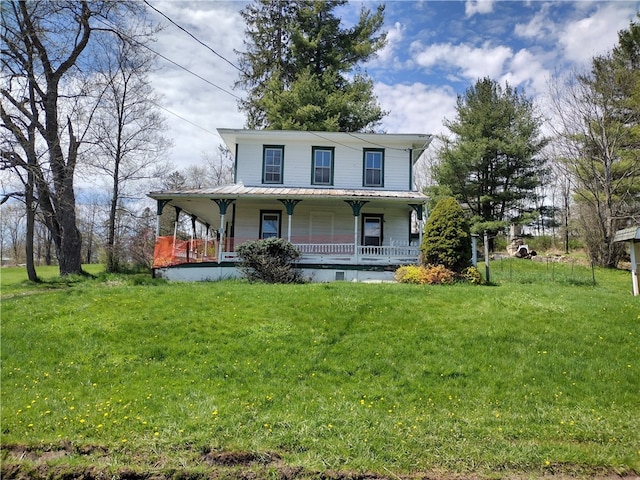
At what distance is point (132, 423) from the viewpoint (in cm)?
527

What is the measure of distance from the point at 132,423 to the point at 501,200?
30036 millimetres

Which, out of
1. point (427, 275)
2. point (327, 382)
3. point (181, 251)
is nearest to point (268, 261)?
point (181, 251)

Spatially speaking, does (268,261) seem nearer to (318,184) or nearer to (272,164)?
(318,184)

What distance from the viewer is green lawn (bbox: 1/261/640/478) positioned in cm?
478

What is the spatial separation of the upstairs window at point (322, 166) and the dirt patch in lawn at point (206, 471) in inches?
612

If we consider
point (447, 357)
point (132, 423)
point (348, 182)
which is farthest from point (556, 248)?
point (132, 423)

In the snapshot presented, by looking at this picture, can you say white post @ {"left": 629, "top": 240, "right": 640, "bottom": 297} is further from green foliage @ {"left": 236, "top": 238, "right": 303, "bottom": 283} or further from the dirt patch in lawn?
green foliage @ {"left": 236, "top": 238, "right": 303, "bottom": 283}

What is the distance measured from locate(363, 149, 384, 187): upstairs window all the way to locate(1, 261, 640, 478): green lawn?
958 cm

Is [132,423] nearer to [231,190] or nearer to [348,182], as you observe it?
[231,190]

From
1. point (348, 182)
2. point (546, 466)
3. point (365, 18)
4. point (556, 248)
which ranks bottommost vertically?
point (546, 466)

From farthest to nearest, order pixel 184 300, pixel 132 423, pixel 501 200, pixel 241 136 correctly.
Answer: pixel 501 200, pixel 241 136, pixel 184 300, pixel 132 423

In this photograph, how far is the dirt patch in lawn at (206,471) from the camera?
437cm

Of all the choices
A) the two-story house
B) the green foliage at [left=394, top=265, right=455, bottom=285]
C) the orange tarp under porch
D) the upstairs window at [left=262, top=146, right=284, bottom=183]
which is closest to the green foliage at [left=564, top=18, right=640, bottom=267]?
the two-story house

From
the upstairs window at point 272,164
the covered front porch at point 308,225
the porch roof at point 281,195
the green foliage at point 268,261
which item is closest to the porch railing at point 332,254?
the covered front porch at point 308,225
